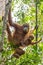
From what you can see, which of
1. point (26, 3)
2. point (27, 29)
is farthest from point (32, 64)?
point (26, 3)

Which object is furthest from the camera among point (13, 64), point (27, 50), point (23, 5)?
point (23, 5)

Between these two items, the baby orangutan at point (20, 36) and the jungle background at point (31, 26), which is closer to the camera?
the jungle background at point (31, 26)

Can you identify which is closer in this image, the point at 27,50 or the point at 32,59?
the point at 32,59

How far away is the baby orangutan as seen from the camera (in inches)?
148

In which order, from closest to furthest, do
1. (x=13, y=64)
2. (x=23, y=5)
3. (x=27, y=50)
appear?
(x=13, y=64) < (x=27, y=50) < (x=23, y=5)

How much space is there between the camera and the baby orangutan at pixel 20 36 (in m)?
3.77

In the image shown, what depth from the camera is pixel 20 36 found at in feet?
A: 14.1

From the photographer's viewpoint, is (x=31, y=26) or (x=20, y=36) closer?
(x=20, y=36)

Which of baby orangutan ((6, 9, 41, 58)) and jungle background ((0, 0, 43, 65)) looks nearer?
jungle background ((0, 0, 43, 65))

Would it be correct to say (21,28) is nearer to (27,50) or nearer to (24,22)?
(24,22)

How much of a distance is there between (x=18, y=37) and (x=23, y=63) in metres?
0.57

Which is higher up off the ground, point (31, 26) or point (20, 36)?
point (31, 26)

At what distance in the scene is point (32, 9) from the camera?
4406mm

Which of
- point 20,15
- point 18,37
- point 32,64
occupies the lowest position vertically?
point 32,64
